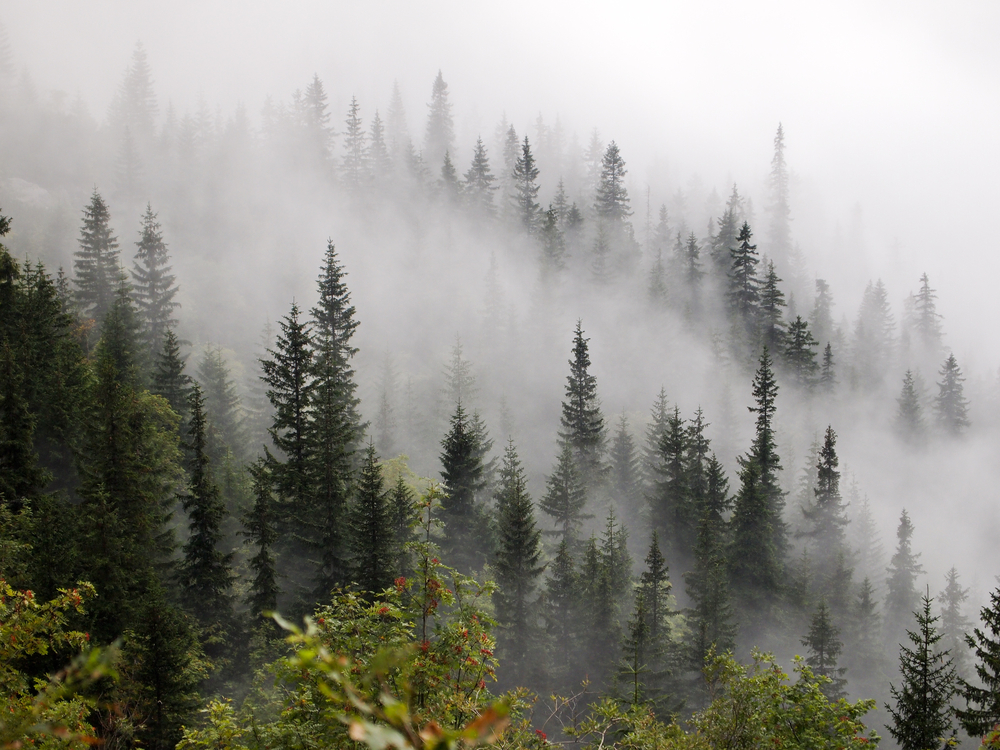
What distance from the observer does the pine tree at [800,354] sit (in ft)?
214

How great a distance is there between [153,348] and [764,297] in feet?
207

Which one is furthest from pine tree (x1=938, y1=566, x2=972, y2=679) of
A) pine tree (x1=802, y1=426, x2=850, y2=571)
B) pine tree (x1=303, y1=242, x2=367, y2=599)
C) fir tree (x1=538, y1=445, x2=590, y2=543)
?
pine tree (x1=303, y1=242, x2=367, y2=599)

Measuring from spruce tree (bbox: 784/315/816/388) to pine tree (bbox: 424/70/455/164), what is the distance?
76597 millimetres

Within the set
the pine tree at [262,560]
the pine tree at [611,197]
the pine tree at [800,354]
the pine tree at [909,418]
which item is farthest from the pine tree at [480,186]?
the pine tree at [262,560]

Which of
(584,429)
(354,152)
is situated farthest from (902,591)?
(354,152)

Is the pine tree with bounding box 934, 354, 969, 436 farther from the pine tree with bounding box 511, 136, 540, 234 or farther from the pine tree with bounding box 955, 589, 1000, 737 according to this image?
the pine tree with bounding box 955, 589, 1000, 737

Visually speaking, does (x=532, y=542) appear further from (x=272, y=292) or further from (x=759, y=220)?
(x=759, y=220)

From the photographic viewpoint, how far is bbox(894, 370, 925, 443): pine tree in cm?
8119

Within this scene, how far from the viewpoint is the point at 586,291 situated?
289 feet

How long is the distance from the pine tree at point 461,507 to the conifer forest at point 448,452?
0.23m

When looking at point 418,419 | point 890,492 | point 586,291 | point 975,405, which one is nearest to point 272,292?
point 418,419

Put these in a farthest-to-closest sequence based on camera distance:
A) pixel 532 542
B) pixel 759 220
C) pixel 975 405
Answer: pixel 759 220 → pixel 975 405 → pixel 532 542

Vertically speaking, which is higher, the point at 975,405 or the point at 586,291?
the point at 586,291

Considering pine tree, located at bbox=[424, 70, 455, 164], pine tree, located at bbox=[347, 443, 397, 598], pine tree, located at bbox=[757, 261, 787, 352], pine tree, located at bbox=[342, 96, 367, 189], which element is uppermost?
pine tree, located at bbox=[424, 70, 455, 164]
